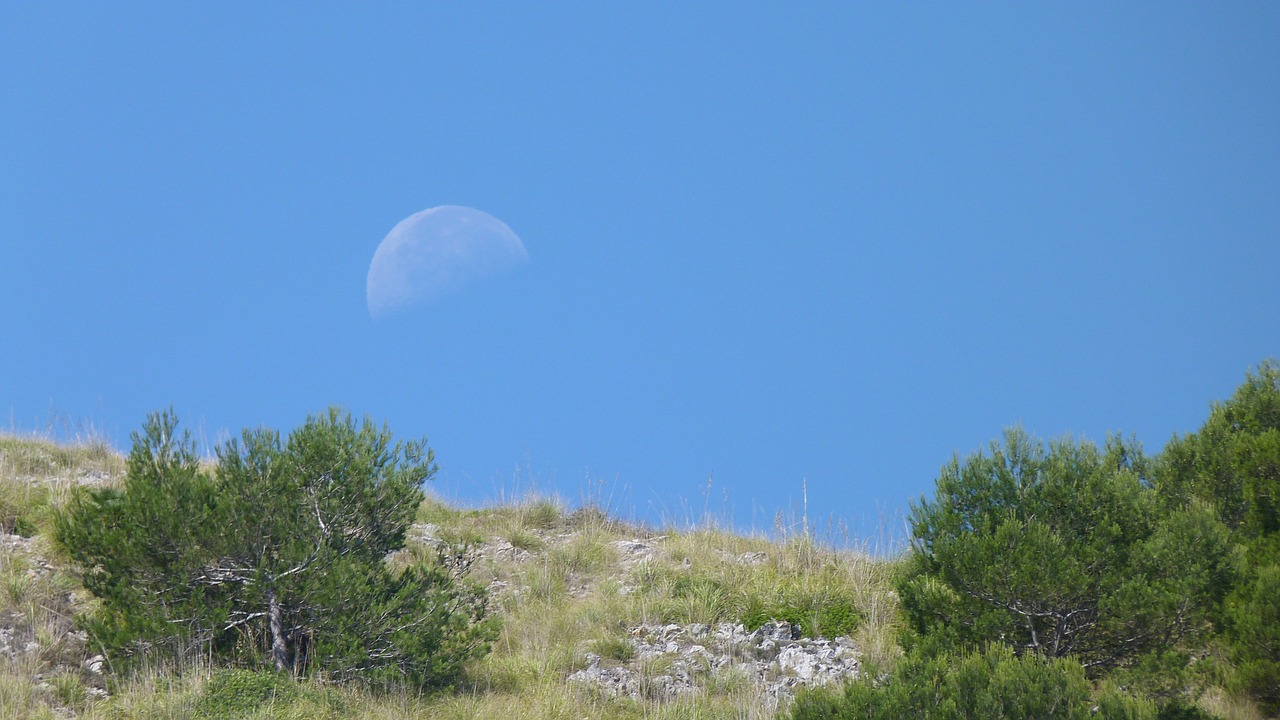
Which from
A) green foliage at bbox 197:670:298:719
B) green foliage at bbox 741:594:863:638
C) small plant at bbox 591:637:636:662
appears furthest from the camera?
green foliage at bbox 741:594:863:638

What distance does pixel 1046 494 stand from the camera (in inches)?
403

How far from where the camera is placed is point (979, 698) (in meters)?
8.16

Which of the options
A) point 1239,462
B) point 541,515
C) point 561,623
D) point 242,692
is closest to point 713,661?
point 561,623

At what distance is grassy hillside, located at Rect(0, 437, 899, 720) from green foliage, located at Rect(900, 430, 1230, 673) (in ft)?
3.91

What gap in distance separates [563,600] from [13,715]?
19.6ft

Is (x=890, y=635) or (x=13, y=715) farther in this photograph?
(x=890, y=635)

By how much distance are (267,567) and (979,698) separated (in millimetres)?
6256

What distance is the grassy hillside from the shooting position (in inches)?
345

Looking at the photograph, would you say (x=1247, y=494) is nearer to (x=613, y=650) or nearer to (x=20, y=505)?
(x=613, y=650)

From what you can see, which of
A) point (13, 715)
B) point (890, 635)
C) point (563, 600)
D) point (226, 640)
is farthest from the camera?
point (563, 600)

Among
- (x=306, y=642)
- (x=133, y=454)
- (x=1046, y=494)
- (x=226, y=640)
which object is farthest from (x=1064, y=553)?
(x=133, y=454)

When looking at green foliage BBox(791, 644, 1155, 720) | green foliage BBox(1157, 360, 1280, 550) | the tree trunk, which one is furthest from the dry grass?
green foliage BBox(1157, 360, 1280, 550)

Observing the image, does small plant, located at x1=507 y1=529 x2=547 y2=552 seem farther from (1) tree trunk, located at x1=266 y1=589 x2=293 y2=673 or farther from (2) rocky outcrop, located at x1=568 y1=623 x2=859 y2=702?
(1) tree trunk, located at x1=266 y1=589 x2=293 y2=673

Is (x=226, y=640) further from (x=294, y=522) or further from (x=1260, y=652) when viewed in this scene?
(x=1260, y=652)
